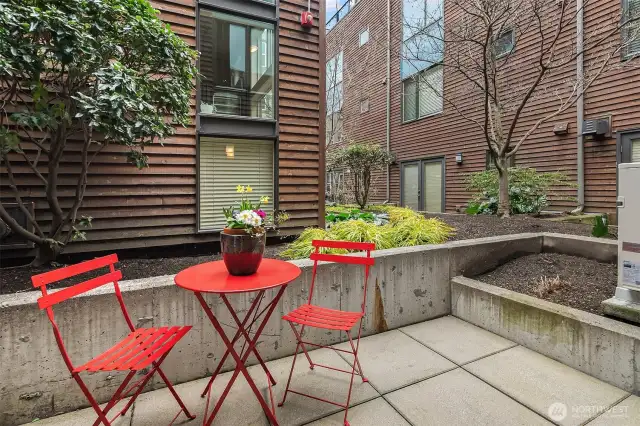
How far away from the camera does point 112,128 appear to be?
281 centimetres

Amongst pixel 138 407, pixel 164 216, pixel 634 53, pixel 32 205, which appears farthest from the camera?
pixel 634 53

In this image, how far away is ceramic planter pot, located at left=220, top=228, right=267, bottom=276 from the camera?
176 cm

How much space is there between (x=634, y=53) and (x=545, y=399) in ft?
25.1

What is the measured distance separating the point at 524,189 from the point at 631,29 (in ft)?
11.0

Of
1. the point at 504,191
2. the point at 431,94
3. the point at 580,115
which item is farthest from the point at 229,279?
the point at 431,94

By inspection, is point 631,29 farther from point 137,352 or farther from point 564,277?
point 137,352

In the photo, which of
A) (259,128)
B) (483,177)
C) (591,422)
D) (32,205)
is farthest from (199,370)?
(483,177)

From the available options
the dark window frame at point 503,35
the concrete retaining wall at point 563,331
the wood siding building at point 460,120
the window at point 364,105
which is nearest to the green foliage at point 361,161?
the wood siding building at point 460,120

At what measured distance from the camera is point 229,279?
1749 millimetres

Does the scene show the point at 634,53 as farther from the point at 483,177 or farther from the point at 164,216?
the point at 164,216

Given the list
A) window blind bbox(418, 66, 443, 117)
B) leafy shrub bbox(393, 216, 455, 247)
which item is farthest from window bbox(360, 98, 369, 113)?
leafy shrub bbox(393, 216, 455, 247)

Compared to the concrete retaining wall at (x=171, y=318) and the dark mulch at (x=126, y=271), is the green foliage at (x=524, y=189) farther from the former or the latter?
the dark mulch at (x=126, y=271)

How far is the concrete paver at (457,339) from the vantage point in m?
2.52

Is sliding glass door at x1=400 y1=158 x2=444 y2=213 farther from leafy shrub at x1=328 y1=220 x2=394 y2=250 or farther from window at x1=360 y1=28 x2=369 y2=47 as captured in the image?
leafy shrub at x1=328 y1=220 x2=394 y2=250
